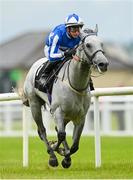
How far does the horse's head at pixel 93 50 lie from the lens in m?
9.41

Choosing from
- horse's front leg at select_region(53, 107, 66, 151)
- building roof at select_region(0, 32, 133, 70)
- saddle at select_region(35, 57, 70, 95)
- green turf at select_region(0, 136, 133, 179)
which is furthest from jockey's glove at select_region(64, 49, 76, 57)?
building roof at select_region(0, 32, 133, 70)

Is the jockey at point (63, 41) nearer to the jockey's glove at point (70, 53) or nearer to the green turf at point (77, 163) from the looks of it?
the jockey's glove at point (70, 53)

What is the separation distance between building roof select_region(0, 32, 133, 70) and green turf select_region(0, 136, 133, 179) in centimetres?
4260

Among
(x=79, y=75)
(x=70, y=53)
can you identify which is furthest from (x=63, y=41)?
(x=79, y=75)

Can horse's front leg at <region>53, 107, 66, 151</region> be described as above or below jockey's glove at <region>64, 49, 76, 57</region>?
below

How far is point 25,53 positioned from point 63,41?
51914mm

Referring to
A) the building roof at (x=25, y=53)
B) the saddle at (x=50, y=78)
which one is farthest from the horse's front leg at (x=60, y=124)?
the building roof at (x=25, y=53)

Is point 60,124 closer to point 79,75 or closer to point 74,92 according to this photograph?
point 74,92

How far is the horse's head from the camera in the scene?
30.9ft

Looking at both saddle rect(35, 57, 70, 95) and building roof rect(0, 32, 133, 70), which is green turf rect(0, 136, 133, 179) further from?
building roof rect(0, 32, 133, 70)

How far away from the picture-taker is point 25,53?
204ft

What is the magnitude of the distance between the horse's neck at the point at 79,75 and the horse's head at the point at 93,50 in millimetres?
167

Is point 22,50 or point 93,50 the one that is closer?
point 93,50

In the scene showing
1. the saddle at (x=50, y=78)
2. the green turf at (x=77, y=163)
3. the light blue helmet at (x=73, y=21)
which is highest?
the light blue helmet at (x=73, y=21)
